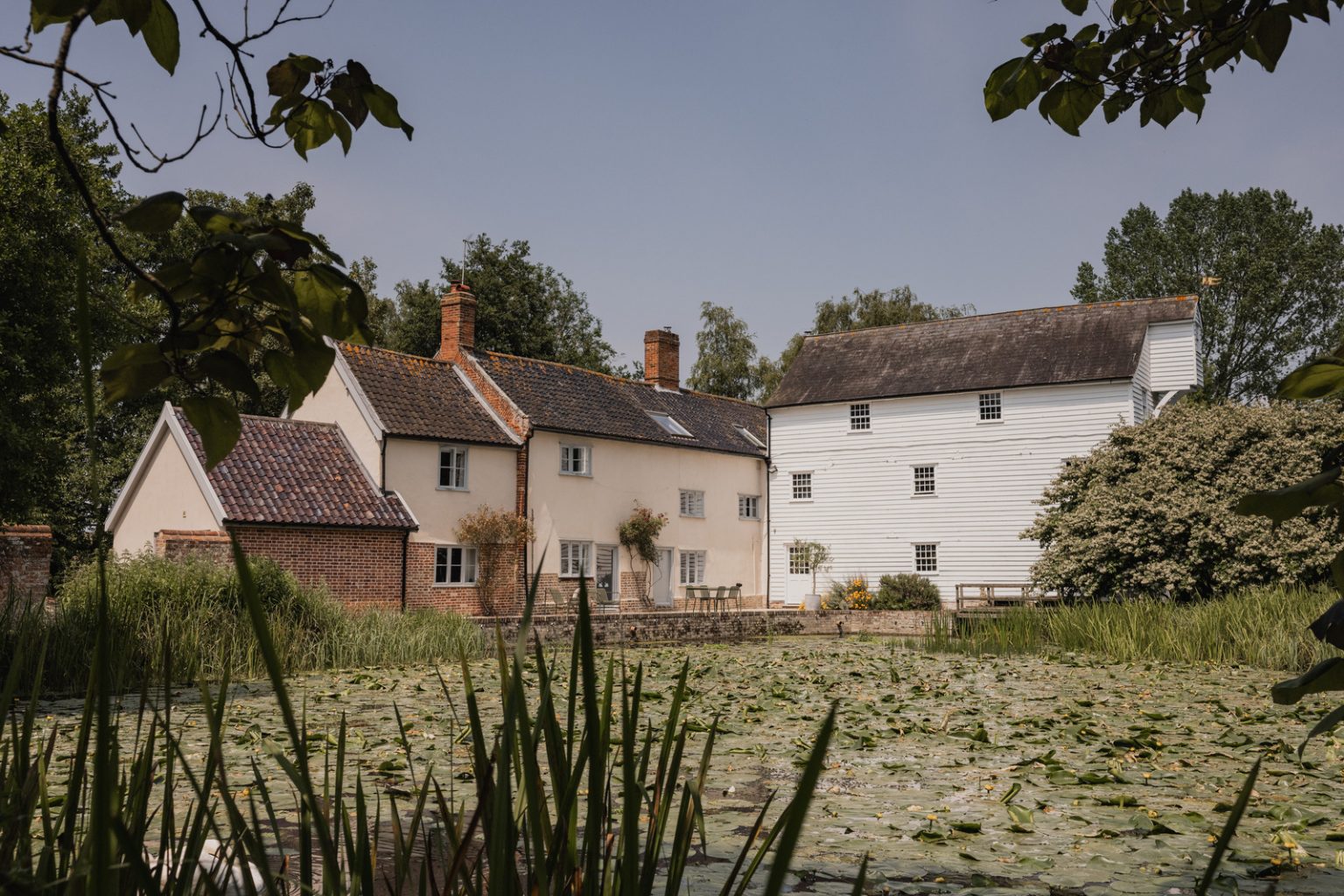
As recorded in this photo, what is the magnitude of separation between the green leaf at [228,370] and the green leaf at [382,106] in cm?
69

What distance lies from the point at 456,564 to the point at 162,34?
24.4m

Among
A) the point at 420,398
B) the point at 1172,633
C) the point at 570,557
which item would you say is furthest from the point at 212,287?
the point at 570,557

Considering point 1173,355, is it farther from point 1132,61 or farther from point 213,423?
point 213,423

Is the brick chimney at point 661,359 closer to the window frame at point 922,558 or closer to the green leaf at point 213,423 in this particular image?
the window frame at point 922,558

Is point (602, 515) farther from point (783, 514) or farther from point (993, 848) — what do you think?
point (993, 848)

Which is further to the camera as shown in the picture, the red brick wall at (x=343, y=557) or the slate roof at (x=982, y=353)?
the slate roof at (x=982, y=353)

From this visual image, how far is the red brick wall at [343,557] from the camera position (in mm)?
21178

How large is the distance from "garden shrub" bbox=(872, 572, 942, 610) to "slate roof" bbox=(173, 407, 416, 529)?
12.3 m

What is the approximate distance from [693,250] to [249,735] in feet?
62.2

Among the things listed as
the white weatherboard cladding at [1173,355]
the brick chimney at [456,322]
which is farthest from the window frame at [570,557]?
the white weatherboard cladding at [1173,355]

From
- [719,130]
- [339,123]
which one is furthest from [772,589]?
[339,123]

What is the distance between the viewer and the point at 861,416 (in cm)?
3169

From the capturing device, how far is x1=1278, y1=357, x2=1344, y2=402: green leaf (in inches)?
62.6

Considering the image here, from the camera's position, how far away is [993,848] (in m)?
4.77
